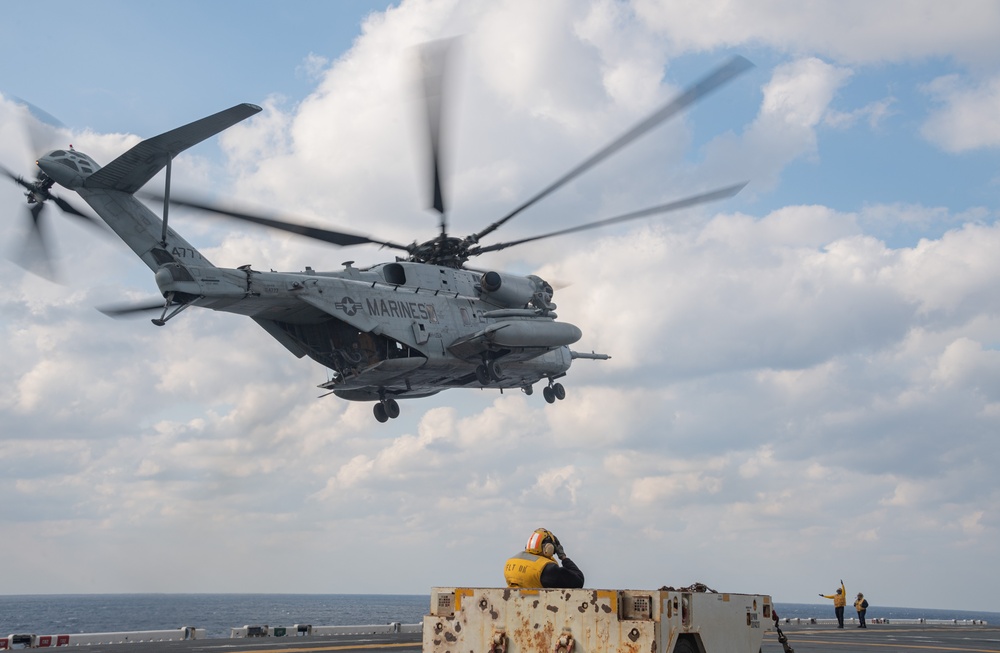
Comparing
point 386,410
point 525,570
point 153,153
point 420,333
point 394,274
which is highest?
point 153,153

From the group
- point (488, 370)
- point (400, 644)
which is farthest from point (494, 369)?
point (400, 644)

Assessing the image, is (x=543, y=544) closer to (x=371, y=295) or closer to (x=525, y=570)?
(x=525, y=570)

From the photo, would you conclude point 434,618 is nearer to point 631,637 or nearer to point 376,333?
point 631,637

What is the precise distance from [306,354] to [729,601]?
21.2m

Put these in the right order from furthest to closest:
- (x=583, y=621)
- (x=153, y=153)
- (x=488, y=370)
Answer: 1. (x=488, y=370)
2. (x=153, y=153)
3. (x=583, y=621)

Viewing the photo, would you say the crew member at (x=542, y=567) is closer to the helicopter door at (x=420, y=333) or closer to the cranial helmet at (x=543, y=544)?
the cranial helmet at (x=543, y=544)

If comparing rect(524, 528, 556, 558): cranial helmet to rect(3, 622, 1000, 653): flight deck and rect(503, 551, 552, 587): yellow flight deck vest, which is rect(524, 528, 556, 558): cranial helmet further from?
rect(3, 622, 1000, 653): flight deck

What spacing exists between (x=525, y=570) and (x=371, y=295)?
19567 millimetres

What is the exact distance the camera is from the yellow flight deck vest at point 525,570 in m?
9.93

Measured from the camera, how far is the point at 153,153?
24969 millimetres

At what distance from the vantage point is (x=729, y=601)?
35.3ft

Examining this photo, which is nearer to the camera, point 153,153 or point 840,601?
point 153,153

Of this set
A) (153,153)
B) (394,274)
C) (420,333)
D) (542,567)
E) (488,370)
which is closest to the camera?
(542,567)

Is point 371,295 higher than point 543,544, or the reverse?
point 371,295
